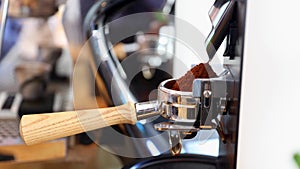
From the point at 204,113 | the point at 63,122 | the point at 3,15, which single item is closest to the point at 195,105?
the point at 204,113

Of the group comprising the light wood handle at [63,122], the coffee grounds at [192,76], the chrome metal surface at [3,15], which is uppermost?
the chrome metal surface at [3,15]

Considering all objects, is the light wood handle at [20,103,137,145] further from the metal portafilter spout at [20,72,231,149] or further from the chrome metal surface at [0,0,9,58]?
the chrome metal surface at [0,0,9,58]

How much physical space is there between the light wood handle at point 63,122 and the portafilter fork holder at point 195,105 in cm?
3

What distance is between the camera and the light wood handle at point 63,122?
347mm

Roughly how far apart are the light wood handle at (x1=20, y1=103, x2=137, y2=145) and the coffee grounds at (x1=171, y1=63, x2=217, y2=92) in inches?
2.5

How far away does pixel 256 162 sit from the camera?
30cm

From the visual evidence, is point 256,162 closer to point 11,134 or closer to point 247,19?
point 247,19

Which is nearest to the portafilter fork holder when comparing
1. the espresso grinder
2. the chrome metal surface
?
the espresso grinder

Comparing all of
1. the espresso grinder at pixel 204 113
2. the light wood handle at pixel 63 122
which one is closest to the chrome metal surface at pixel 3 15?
the espresso grinder at pixel 204 113

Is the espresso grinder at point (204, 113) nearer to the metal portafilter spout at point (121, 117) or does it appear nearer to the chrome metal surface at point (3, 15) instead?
the metal portafilter spout at point (121, 117)

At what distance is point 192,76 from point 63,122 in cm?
16

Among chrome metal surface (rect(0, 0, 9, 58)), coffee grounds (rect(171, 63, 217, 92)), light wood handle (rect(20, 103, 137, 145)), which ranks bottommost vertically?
light wood handle (rect(20, 103, 137, 145))

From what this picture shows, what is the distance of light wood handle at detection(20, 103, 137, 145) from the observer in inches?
13.7

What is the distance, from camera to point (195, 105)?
0.35 m
